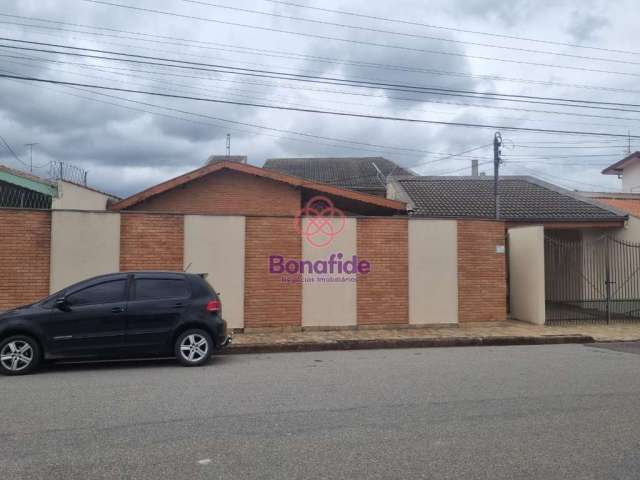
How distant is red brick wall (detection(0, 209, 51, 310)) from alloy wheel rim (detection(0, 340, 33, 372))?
357 cm

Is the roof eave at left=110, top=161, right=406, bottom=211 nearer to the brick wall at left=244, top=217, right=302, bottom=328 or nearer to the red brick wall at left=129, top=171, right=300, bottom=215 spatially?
the red brick wall at left=129, top=171, right=300, bottom=215

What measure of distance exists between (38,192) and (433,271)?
1153cm

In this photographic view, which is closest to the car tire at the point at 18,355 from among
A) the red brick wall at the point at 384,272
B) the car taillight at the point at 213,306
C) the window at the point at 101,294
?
the window at the point at 101,294

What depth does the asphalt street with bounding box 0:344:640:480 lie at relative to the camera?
14.4ft

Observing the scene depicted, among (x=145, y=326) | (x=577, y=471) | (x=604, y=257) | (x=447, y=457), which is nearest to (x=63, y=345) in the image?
(x=145, y=326)

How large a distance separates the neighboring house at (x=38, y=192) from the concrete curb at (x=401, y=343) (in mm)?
8515

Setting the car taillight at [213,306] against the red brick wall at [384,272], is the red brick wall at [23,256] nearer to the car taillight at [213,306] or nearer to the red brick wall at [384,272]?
the car taillight at [213,306]

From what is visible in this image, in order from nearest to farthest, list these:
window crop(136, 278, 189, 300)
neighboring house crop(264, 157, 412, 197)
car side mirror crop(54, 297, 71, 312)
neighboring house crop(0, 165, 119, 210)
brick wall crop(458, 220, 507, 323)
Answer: car side mirror crop(54, 297, 71, 312) → window crop(136, 278, 189, 300) → brick wall crop(458, 220, 507, 323) → neighboring house crop(0, 165, 119, 210) → neighboring house crop(264, 157, 412, 197)

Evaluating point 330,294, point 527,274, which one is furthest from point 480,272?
point 330,294

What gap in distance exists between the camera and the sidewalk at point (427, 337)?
36.2 feet

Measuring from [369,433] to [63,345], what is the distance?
5397 mm

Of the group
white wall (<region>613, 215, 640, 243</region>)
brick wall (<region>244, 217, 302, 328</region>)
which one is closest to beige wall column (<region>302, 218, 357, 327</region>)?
brick wall (<region>244, 217, 302, 328</region>)

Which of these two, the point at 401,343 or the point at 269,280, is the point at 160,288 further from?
the point at 401,343

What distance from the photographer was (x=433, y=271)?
13328 mm
